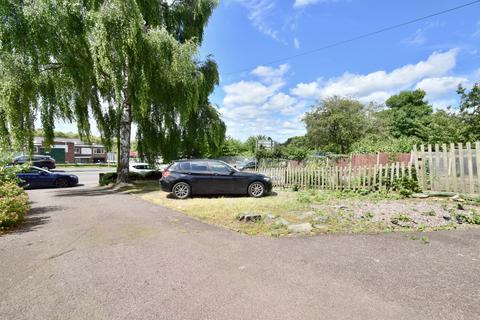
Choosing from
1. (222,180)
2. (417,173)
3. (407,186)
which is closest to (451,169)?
(417,173)

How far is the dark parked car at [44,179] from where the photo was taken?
15.2 m

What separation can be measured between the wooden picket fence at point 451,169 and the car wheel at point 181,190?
26.0 feet

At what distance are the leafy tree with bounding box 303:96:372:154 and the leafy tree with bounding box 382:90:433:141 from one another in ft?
30.0

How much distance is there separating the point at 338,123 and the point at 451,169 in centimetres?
2407

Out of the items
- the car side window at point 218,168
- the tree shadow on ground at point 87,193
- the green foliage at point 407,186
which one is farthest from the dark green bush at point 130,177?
the green foliage at point 407,186

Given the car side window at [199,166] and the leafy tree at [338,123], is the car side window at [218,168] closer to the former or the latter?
the car side window at [199,166]

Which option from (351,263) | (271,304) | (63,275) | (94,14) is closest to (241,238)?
(351,263)

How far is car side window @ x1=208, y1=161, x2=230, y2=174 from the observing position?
1076 cm

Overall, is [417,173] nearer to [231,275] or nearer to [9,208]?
[231,275]

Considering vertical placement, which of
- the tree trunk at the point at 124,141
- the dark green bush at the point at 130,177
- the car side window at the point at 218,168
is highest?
the tree trunk at the point at 124,141

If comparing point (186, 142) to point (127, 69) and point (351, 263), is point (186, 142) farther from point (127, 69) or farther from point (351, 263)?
point (351, 263)

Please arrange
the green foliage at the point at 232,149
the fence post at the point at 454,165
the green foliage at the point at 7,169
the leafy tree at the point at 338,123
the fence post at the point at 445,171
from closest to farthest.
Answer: the green foliage at the point at 7,169 → the fence post at the point at 454,165 → the fence post at the point at 445,171 → the leafy tree at the point at 338,123 → the green foliage at the point at 232,149

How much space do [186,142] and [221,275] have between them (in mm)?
15024

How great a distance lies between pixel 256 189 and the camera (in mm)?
10812
